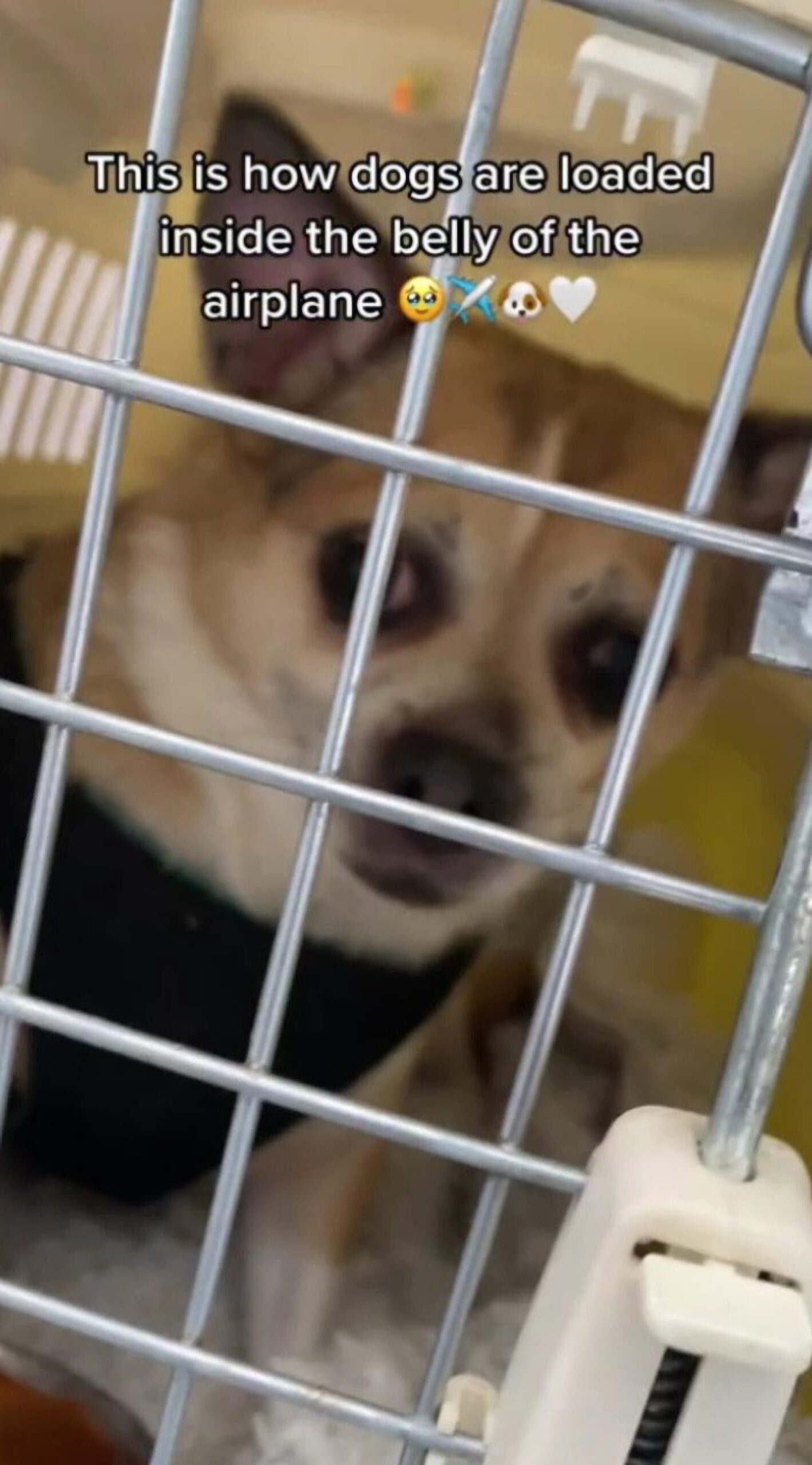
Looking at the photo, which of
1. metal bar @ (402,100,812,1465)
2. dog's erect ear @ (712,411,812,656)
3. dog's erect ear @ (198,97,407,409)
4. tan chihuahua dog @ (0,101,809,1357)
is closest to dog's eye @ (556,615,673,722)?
tan chihuahua dog @ (0,101,809,1357)

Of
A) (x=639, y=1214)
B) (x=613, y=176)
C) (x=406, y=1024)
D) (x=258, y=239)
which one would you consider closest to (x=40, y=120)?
(x=258, y=239)

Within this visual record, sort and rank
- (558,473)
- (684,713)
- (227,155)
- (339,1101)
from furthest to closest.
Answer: (684,713) → (558,473) → (227,155) → (339,1101)

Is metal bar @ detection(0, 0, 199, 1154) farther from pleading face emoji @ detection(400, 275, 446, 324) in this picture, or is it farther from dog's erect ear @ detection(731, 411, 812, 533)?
dog's erect ear @ detection(731, 411, 812, 533)

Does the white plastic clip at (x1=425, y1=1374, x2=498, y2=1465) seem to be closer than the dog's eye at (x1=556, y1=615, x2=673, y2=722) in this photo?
Yes

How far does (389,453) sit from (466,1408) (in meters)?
0.34

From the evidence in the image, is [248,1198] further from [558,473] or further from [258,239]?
[258,239]

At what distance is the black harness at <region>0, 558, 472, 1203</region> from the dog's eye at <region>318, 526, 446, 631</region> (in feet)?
0.60

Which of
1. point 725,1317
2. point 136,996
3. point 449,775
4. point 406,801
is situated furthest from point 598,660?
point 725,1317

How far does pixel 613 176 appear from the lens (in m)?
0.50

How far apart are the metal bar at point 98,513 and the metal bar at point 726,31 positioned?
0.11m

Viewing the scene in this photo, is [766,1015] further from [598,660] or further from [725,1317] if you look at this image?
[598,660]

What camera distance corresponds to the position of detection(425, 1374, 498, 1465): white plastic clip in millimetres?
561

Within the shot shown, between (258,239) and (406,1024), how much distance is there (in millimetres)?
504

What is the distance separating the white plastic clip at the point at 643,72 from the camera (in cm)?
42
